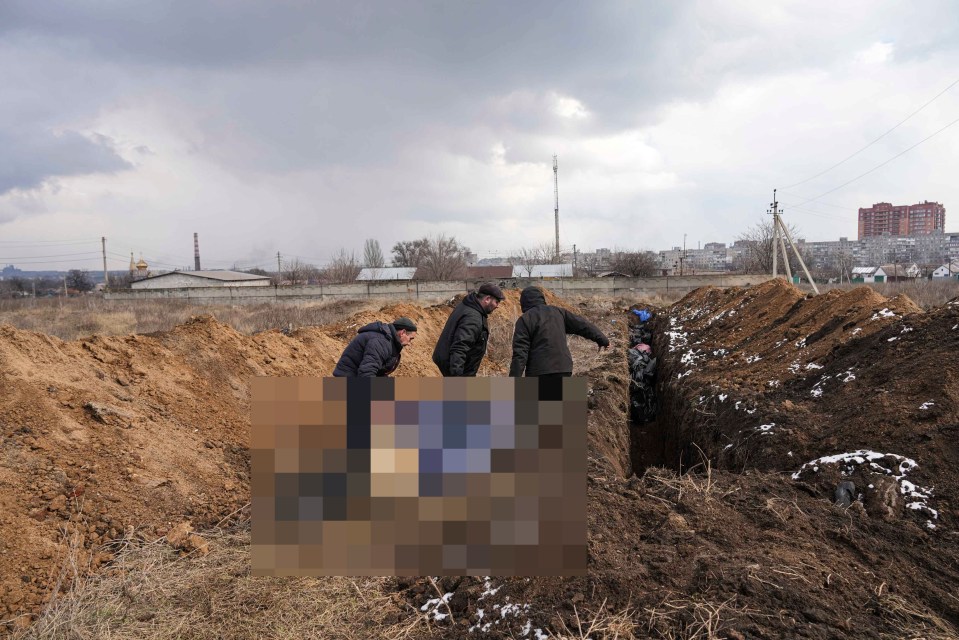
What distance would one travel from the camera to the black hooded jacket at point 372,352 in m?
4.09

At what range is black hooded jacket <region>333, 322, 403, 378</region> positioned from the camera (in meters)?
4.09

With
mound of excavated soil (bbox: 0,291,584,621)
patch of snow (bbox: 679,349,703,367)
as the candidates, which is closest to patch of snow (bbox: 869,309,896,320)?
patch of snow (bbox: 679,349,703,367)

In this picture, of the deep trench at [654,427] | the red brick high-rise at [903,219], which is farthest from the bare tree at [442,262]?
the red brick high-rise at [903,219]

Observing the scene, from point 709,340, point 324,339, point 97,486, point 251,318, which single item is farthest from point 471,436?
point 251,318

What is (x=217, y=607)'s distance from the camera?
301 cm

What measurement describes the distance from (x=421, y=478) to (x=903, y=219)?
18781 centimetres

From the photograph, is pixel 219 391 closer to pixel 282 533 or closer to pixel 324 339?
pixel 324 339

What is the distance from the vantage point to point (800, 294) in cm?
1160

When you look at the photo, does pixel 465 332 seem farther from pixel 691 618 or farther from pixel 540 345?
pixel 691 618

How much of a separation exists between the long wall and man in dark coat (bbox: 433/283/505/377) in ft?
94.7

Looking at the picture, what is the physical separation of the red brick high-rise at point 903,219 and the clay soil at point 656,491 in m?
171

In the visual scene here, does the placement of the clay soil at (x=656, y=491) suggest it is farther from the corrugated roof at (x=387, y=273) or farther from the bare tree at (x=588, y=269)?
the corrugated roof at (x=387, y=273)

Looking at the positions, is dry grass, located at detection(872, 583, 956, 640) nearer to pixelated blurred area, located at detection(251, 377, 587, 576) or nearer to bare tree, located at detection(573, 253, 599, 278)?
pixelated blurred area, located at detection(251, 377, 587, 576)

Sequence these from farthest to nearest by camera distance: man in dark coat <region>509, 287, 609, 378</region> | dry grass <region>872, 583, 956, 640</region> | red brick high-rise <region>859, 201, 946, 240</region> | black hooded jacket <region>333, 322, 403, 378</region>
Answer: red brick high-rise <region>859, 201, 946, 240</region>, man in dark coat <region>509, 287, 609, 378</region>, black hooded jacket <region>333, 322, 403, 378</region>, dry grass <region>872, 583, 956, 640</region>
